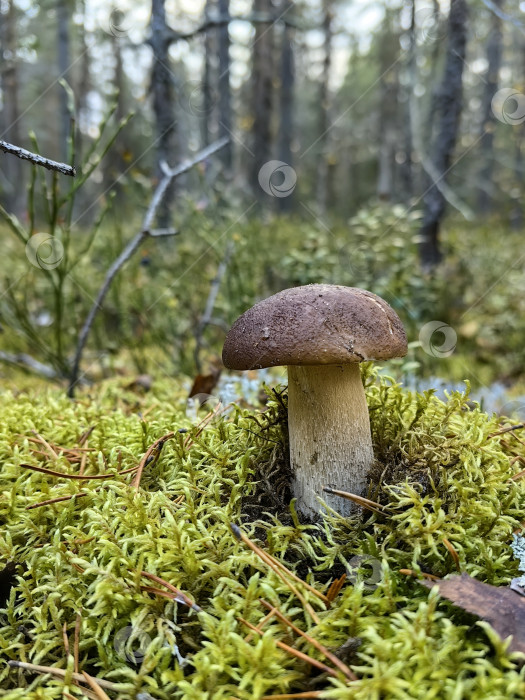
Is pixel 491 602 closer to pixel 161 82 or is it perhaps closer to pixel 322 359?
pixel 322 359

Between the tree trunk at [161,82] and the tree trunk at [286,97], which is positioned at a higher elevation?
the tree trunk at [286,97]

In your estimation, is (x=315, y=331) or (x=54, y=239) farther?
(x=54, y=239)

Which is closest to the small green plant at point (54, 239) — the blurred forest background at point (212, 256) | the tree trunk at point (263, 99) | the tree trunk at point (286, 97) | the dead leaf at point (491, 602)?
the blurred forest background at point (212, 256)

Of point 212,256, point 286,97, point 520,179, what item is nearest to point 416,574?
point 212,256

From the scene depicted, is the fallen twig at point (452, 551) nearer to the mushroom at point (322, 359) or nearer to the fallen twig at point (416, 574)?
the fallen twig at point (416, 574)

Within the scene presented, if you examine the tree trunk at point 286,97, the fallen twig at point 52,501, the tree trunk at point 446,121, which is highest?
the tree trunk at point 286,97

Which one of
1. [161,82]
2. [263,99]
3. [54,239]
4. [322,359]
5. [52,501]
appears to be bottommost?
[52,501]

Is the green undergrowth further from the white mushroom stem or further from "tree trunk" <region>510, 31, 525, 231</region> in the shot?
"tree trunk" <region>510, 31, 525, 231</region>
